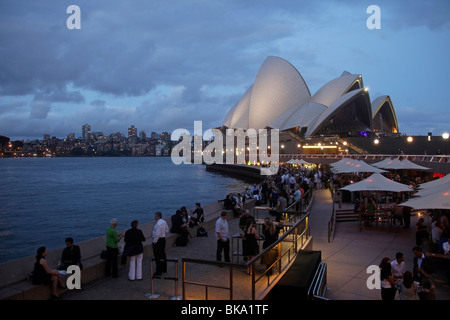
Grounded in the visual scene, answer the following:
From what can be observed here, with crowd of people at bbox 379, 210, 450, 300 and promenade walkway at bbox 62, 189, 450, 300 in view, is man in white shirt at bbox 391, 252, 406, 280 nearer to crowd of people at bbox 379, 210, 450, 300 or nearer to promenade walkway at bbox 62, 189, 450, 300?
crowd of people at bbox 379, 210, 450, 300

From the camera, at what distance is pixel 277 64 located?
5497 centimetres

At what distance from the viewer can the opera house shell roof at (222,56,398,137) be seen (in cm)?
4784

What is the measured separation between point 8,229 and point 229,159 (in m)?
60.5

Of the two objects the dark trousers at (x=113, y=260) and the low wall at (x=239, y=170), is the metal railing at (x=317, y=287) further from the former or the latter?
the low wall at (x=239, y=170)

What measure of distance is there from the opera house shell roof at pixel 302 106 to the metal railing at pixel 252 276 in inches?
1566

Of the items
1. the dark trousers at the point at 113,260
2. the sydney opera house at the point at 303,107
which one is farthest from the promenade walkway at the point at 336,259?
the sydney opera house at the point at 303,107

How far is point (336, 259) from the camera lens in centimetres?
743

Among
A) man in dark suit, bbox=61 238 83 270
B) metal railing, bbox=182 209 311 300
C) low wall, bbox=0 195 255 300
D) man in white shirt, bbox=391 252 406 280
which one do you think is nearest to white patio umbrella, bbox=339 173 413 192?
metal railing, bbox=182 209 311 300

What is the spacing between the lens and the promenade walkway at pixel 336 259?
5.18m

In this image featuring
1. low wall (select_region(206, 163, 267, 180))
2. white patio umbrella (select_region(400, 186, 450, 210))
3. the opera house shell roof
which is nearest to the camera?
white patio umbrella (select_region(400, 186, 450, 210))

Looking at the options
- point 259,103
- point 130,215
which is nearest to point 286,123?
point 259,103

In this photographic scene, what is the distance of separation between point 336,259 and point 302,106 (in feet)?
157
